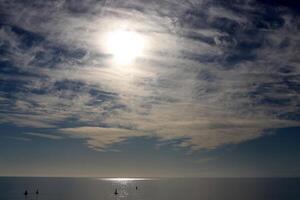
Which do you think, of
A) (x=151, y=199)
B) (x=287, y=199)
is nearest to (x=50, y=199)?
(x=151, y=199)

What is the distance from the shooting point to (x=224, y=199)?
6319 inches

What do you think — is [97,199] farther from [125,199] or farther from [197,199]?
[197,199]

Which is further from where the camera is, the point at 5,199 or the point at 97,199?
the point at 97,199

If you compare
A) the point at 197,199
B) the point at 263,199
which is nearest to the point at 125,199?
the point at 197,199

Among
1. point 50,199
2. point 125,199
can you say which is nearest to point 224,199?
point 125,199

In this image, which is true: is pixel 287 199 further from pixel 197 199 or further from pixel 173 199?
pixel 173 199

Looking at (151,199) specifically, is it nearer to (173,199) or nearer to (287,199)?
(173,199)

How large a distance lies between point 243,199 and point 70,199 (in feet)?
275

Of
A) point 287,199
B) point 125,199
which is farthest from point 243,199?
point 125,199

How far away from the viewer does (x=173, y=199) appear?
160m

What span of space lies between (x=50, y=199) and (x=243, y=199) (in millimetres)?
94129

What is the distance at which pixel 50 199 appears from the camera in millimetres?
162625

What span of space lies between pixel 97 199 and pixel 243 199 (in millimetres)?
72349

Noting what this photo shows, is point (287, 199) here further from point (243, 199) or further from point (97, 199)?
point (97, 199)
